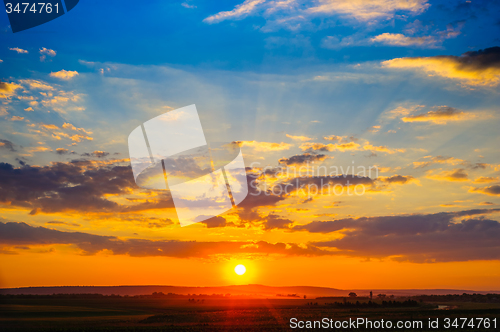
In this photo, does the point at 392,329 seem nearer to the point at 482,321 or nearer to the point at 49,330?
the point at 482,321

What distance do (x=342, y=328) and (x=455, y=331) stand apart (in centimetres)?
1486

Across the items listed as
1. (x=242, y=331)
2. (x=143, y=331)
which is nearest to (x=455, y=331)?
(x=242, y=331)

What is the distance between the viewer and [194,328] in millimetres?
57281

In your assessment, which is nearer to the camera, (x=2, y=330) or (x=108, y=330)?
(x=108, y=330)

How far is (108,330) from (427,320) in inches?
2030

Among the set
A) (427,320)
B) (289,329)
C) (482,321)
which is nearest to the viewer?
(289,329)

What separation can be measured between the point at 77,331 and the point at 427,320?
183ft

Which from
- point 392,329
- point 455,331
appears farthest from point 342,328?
point 455,331

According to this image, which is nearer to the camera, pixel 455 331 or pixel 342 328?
pixel 455 331

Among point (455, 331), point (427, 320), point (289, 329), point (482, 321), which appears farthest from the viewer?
point (427, 320)

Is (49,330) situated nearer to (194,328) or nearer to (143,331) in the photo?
(143,331)

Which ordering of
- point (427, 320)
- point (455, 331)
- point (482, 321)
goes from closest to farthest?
point (455, 331), point (482, 321), point (427, 320)

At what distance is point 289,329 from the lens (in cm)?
5509

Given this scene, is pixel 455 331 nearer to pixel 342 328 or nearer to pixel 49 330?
pixel 342 328
